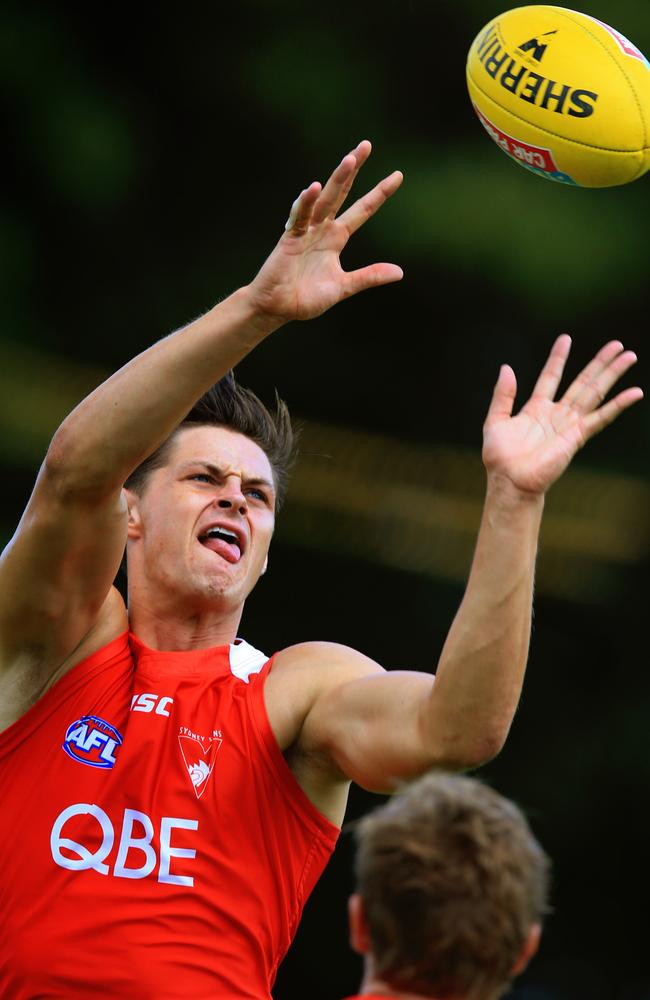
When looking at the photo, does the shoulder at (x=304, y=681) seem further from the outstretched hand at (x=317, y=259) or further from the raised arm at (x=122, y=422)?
the outstretched hand at (x=317, y=259)

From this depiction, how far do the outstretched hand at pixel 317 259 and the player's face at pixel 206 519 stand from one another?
3.71 ft

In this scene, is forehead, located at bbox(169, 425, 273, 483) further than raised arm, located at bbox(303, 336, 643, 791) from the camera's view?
Yes

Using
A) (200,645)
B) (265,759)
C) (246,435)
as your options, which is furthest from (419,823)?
(246,435)

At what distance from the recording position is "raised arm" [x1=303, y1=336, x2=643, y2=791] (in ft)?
13.2

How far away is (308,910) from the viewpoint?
9.59m

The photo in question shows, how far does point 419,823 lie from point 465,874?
5.7 inches

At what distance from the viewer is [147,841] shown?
4.55 metres

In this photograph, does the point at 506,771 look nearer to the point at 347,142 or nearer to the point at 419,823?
the point at 347,142

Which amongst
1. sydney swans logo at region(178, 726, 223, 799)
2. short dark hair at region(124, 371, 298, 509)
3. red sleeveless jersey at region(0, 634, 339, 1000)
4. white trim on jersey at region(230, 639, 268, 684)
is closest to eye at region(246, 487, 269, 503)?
short dark hair at region(124, 371, 298, 509)

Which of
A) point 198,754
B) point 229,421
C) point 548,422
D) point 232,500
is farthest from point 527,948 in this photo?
point 229,421

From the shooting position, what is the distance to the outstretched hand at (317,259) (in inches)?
170

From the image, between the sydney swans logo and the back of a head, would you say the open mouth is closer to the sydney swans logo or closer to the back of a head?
the sydney swans logo

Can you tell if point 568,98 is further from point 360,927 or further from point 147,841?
point 360,927

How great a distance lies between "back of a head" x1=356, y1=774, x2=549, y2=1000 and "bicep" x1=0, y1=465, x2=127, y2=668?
5.09ft
